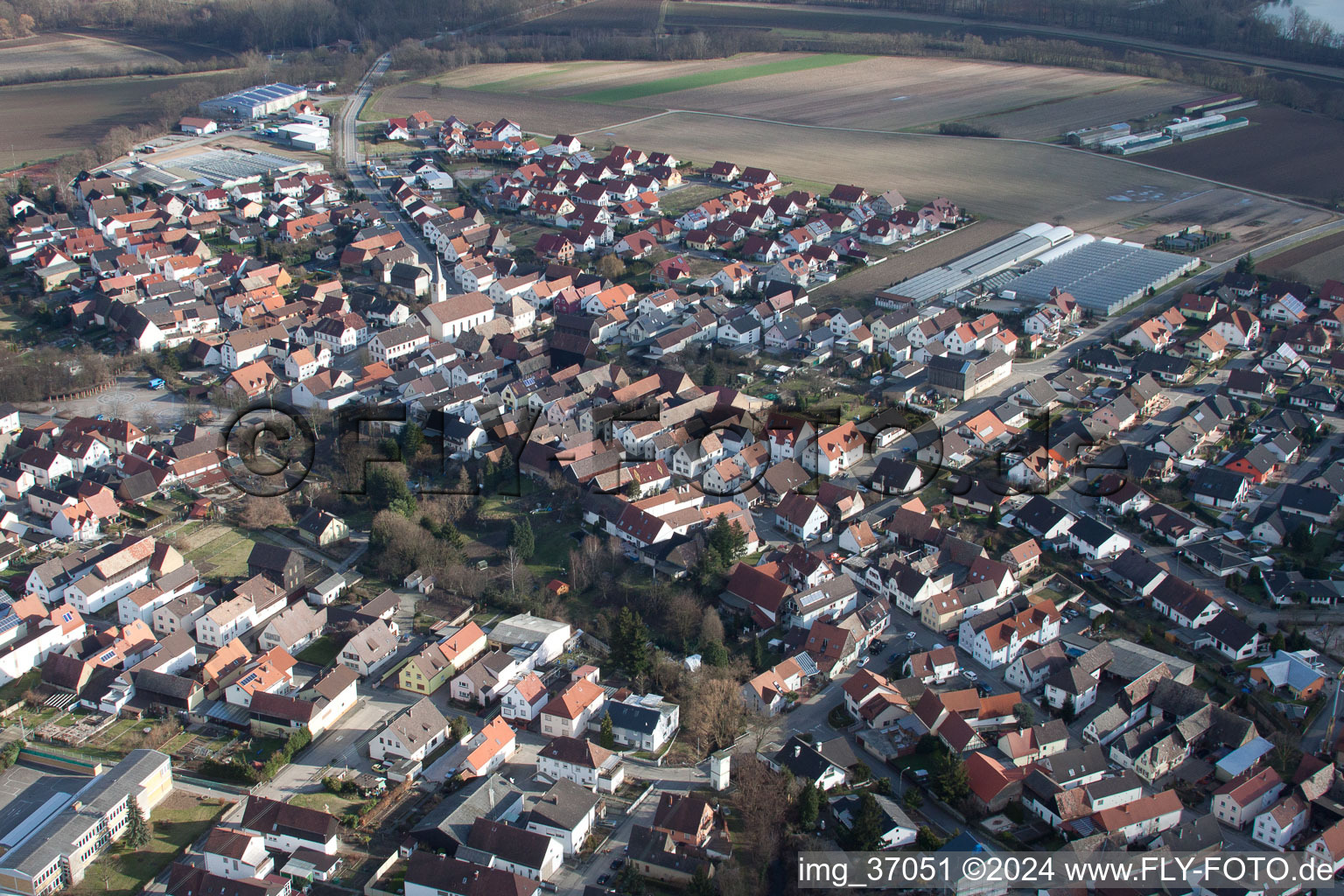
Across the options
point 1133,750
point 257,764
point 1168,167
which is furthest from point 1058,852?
point 1168,167

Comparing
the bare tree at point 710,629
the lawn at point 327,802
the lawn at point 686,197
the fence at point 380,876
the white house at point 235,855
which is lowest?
the fence at point 380,876

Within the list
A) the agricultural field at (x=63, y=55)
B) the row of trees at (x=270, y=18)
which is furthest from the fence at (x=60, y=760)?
the row of trees at (x=270, y=18)

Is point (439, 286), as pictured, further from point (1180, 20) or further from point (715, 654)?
point (1180, 20)

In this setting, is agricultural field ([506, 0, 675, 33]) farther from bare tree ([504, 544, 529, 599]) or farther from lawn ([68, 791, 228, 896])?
lawn ([68, 791, 228, 896])

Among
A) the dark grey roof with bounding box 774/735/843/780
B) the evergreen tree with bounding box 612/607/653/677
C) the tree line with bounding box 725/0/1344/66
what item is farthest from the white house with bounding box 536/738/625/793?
the tree line with bounding box 725/0/1344/66

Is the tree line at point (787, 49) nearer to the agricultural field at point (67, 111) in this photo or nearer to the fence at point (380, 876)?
the agricultural field at point (67, 111)

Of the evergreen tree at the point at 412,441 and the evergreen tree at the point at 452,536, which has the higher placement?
the evergreen tree at the point at 412,441

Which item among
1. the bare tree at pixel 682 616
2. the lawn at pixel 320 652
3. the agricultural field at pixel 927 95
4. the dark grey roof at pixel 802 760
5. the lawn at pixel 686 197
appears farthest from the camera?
the agricultural field at pixel 927 95
